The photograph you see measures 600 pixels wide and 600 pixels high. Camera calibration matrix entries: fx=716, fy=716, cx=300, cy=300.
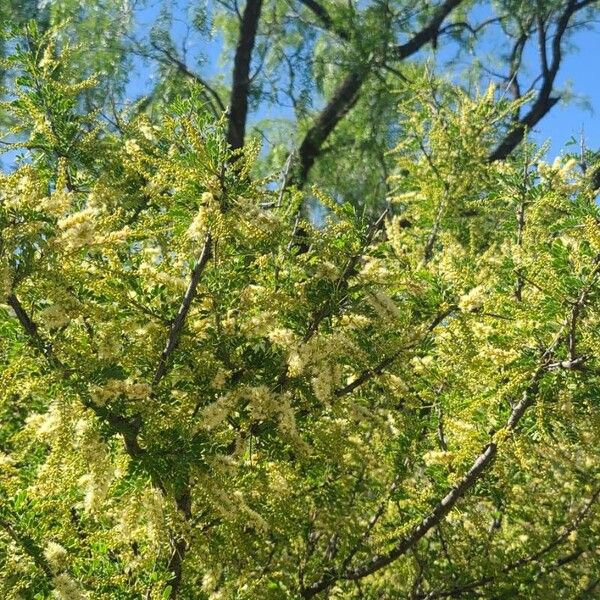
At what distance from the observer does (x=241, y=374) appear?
2525mm

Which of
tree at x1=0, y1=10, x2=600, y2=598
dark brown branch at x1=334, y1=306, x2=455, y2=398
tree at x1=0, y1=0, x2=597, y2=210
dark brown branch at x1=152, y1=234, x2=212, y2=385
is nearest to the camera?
tree at x1=0, y1=10, x2=600, y2=598

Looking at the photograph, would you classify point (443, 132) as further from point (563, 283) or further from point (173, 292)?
point (173, 292)

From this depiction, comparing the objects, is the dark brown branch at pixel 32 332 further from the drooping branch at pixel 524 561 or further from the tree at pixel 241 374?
the drooping branch at pixel 524 561

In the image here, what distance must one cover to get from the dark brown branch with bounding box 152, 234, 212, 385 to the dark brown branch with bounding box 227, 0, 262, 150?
6.69 m

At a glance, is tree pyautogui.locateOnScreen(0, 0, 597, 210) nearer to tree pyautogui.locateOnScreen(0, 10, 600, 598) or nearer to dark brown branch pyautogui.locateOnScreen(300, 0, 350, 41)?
dark brown branch pyautogui.locateOnScreen(300, 0, 350, 41)

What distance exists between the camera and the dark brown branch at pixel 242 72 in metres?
8.83

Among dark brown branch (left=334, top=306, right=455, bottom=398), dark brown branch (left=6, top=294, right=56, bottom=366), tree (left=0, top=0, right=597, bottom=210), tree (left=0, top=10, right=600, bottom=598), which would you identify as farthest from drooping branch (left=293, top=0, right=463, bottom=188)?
dark brown branch (left=6, top=294, right=56, bottom=366)

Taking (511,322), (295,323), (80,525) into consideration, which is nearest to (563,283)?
(511,322)

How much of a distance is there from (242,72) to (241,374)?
717cm

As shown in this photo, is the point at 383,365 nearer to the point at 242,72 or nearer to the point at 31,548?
the point at 31,548

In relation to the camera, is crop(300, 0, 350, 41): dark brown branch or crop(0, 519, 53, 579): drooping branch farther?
crop(300, 0, 350, 41): dark brown branch

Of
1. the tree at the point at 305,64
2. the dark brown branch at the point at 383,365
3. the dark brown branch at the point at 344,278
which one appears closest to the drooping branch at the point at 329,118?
the tree at the point at 305,64

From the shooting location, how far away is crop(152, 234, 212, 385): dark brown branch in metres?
2.31

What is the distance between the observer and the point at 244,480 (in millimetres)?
2643
